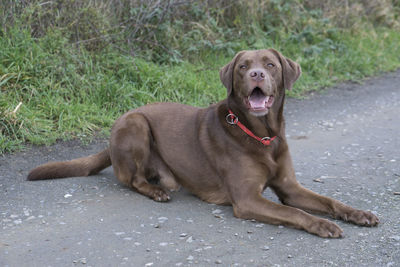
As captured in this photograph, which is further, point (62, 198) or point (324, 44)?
point (324, 44)

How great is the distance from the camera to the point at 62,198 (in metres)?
4.14

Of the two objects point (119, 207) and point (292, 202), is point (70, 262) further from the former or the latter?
point (292, 202)

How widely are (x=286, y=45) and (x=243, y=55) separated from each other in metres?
4.65

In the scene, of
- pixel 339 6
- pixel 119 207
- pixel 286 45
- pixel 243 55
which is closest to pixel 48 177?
pixel 119 207

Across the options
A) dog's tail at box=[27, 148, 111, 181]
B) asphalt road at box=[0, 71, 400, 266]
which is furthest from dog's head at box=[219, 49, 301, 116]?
dog's tail at box=[27, 148, 111, 181]

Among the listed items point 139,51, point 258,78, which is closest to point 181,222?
point 258,78

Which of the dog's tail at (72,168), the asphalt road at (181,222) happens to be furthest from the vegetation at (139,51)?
the dog's tail at (72,168)

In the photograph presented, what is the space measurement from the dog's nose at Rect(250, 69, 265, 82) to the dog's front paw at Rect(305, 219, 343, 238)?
1.03 m

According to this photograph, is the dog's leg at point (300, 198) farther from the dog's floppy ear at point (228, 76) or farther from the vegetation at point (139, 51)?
the vegetation at point (139, 51)

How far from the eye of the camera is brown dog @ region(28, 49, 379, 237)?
3.69m

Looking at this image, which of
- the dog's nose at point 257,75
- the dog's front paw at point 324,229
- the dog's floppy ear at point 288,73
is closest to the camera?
the dog's front paw at point 324,229

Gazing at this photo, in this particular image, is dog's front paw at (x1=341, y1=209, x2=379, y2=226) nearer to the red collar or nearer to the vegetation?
the red collar

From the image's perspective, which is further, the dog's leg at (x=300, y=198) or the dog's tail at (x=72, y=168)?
the dog's tail at (x=72, y=168)

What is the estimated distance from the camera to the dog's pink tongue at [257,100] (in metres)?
3.84
